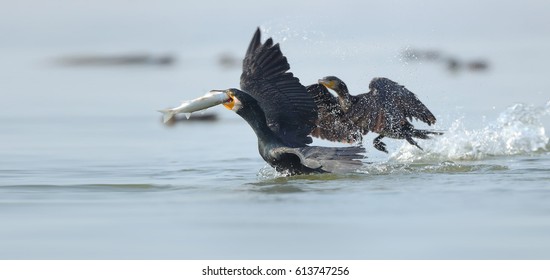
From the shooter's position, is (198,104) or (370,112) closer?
(198,104)

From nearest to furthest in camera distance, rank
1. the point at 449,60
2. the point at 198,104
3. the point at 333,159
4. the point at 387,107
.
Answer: the point at 333,159 → the point at 198,104 → the point at 387,107 → the point at 449,60

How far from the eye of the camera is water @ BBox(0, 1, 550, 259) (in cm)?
805

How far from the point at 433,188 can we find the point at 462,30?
855 inches

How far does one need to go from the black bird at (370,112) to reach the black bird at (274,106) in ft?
1.76

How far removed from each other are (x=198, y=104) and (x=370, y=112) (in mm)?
1865

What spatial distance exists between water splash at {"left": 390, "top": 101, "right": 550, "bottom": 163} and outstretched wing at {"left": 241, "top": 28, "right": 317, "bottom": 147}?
1.40 m

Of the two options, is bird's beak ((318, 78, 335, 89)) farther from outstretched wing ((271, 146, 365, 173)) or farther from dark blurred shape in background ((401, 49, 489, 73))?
dark blurred shape in background ((401, 49, 489, 73))

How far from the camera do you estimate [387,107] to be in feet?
37.9

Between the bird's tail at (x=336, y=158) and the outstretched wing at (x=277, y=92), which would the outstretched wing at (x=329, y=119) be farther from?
the bird's tail at (x=336, y=158)

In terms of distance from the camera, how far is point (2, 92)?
20891 millimetres

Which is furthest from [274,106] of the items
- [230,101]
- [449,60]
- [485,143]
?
[449,60]

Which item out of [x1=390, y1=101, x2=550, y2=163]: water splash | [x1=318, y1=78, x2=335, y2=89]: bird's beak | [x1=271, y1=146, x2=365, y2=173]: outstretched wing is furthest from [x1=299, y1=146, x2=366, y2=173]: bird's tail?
[x1=390, y1=101, x2=550, y2=163]: water splash

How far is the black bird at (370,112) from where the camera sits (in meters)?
11.5

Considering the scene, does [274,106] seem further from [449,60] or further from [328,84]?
[449,60]
